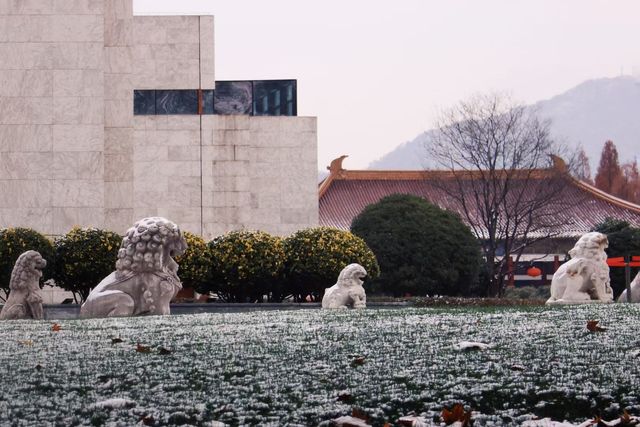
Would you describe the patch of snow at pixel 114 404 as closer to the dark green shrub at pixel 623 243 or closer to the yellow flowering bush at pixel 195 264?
the yellow flowering bush at pixel 195 264

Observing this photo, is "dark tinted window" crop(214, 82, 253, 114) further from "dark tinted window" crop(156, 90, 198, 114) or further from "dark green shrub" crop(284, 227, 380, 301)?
"dark green shrub" crop(284, 227, 380, 301)

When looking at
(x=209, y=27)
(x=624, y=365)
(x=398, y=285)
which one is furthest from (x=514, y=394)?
(x=209, y=27)

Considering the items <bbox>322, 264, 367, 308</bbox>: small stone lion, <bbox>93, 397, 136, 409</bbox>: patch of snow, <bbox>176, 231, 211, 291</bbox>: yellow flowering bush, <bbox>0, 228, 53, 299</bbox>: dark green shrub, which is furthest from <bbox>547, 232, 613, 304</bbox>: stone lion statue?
<bbox>93, 397, 136, 409</bbox>: patch of snow

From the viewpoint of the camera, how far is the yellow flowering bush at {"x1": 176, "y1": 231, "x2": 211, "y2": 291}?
23.1 m

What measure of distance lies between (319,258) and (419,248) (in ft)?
18.0

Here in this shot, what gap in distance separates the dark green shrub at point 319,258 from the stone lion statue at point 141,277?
9.20 m

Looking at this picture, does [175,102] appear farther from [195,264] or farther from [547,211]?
[547,211]

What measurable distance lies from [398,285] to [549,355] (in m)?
20.3

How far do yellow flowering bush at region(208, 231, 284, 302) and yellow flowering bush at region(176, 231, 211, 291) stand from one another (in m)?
0.15

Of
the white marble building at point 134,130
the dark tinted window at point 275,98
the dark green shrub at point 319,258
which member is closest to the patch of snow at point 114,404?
the dark green shrub at point 319,258

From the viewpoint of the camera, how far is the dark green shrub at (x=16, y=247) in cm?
2292

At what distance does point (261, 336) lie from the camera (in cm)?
984

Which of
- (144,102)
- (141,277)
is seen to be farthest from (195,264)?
(144,102)

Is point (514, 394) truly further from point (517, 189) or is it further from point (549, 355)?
point (517, 189)
